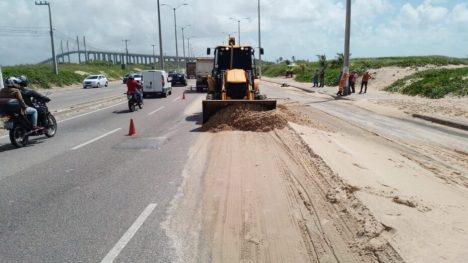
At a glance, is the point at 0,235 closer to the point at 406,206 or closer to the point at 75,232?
the point at 75,232

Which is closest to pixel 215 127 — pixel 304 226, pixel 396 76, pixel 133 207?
pixel 133 207

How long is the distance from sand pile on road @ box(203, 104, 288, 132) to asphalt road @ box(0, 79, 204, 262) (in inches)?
42.2

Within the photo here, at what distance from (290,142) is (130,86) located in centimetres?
1222

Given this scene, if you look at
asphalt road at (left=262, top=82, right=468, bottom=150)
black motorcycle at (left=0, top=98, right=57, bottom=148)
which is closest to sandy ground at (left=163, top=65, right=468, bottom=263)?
asphalt road at (left=262, top=82, right=468, bottom=150)

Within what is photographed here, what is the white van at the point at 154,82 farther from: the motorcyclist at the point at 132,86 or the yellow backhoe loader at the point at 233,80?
the yellow backhoe loader at the point at 233,80

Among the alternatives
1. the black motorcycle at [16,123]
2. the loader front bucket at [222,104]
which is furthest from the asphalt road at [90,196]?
the loader front bucket at [222,104]

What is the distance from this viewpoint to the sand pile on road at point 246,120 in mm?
13715

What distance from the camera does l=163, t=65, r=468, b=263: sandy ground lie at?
4.78 metres

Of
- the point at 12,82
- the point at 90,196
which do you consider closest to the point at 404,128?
the point at 90,196

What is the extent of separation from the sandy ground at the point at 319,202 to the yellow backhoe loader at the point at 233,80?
3.25 m

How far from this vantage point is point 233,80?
658 inches

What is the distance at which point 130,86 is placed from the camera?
21422mm

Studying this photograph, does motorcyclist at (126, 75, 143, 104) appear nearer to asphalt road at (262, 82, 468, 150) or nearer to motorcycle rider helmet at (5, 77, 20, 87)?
motorcycle rider helmet at (5, 77, 20, 87)

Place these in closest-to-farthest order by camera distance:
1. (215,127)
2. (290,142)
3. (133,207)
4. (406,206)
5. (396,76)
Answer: (406,206), (133,207), (290,142), (215,127), (396,76)
